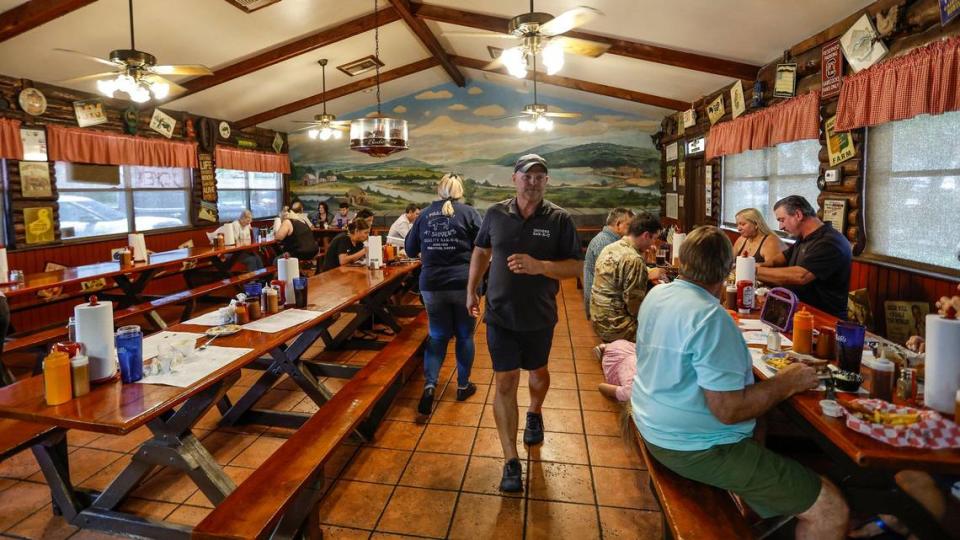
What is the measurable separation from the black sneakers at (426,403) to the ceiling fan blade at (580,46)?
275cm

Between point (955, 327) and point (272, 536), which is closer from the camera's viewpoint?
point (955, 327)

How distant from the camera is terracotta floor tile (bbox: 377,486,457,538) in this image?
2441mm

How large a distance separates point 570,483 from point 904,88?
3.35m

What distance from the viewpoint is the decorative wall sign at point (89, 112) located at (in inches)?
271

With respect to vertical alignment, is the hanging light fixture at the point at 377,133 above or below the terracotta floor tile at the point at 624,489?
above

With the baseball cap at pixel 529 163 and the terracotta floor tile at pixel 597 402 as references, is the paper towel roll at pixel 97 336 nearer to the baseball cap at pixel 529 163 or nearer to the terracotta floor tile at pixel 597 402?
the baseball cap at pixel 529 163

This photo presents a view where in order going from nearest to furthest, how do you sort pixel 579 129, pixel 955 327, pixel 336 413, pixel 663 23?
pixel 955 327 < pixel 336 413 < pixel 663 23 < pixel 579 129

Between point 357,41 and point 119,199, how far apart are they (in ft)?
13.6

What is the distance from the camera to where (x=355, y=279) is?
4.60 meters

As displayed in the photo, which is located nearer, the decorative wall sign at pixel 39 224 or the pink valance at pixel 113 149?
the decorative wall sign at pixel 39 224

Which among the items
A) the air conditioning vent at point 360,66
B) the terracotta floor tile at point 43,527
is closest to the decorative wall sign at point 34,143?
the air conditioning vent at point 360,66

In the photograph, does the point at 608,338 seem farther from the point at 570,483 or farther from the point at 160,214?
the point at 160,214

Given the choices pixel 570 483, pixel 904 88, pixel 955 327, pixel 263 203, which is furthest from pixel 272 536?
pixel 263 203

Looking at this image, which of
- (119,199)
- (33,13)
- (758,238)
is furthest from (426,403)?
(119,199)
